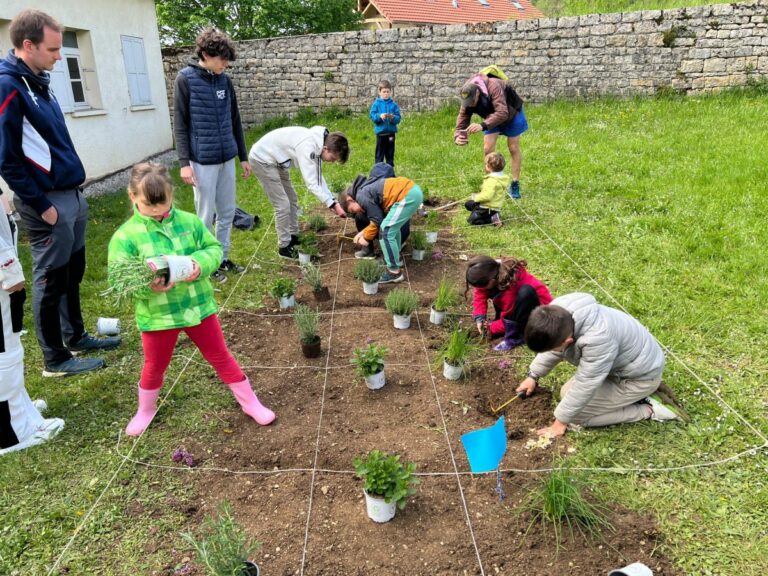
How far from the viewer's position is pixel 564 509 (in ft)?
7.18

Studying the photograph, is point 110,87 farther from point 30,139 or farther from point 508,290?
point 508,290

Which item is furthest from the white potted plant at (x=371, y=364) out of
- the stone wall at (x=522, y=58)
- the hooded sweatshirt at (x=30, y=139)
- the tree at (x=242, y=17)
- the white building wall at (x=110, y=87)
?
the tree at (x=242, y=17)

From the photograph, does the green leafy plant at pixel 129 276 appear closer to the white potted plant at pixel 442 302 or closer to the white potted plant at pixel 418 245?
the white potted plant at pixel 442 302

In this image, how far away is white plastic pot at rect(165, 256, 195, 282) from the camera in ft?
8.28

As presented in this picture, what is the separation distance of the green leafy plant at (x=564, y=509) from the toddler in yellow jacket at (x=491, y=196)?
148 inches

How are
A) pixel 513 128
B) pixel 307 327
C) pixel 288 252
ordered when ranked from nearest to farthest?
pixel 307 327, pixel 288 252, pixel 513 128

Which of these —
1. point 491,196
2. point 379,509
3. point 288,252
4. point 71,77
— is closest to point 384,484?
point 379,509

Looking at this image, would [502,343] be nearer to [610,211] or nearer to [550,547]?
[550,547]

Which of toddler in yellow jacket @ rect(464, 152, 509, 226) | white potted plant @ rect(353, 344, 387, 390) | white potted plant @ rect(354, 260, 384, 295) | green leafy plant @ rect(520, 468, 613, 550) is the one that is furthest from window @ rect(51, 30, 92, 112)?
green leafy plant @ rect(520, 468, 613, 550)

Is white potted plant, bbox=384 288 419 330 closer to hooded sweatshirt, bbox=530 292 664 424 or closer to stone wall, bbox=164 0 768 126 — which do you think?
hooded sweatshirt, bbox=530 292 664 424

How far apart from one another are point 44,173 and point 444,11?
2320cm

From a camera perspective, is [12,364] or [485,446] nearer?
[485,446]

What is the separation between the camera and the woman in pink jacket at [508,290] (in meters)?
3.24

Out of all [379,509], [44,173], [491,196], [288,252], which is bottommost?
[379,509]
